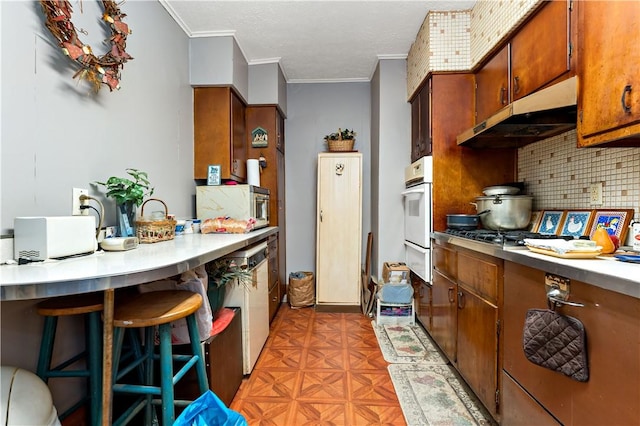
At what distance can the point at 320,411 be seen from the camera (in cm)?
164

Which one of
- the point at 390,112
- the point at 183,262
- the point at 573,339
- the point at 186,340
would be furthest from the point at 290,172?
the point at 573,339

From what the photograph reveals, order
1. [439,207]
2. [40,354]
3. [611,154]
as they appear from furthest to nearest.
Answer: [439,207]
[611,154]
[40,354]

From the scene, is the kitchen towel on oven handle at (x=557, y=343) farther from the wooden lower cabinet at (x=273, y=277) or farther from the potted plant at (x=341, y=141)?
the potted plant at (x=341, y=141)

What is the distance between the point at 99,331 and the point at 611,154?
239cm

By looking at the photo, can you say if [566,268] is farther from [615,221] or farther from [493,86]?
[493,86]

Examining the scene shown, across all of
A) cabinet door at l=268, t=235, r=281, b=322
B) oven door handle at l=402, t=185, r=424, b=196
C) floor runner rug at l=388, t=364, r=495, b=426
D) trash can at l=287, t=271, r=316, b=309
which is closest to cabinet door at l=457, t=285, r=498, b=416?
floor runner rug at l=388, t=364, r=495, b=426

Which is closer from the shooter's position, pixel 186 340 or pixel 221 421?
pixel 221 421

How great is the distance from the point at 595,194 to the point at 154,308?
211cm

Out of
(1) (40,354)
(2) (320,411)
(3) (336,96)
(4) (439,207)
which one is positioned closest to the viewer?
(1) (40,354)

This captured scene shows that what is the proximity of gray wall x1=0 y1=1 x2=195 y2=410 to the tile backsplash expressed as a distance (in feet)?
8.30

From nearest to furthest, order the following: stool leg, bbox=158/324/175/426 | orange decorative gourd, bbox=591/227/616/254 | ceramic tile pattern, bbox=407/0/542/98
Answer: stool leg, bbox=158/324/175/426 → orange decorative gourd, bbox=591/227/616/254 → ceramic tile pattern, bbox=407/0/542/98

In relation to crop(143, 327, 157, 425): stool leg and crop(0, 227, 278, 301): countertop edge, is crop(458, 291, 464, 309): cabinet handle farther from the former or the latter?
crop(143, 327, 157, 425): stool leg

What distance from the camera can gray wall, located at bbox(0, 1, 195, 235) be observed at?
1.12 meters

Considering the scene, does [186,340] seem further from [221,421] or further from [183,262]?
[183,262]
